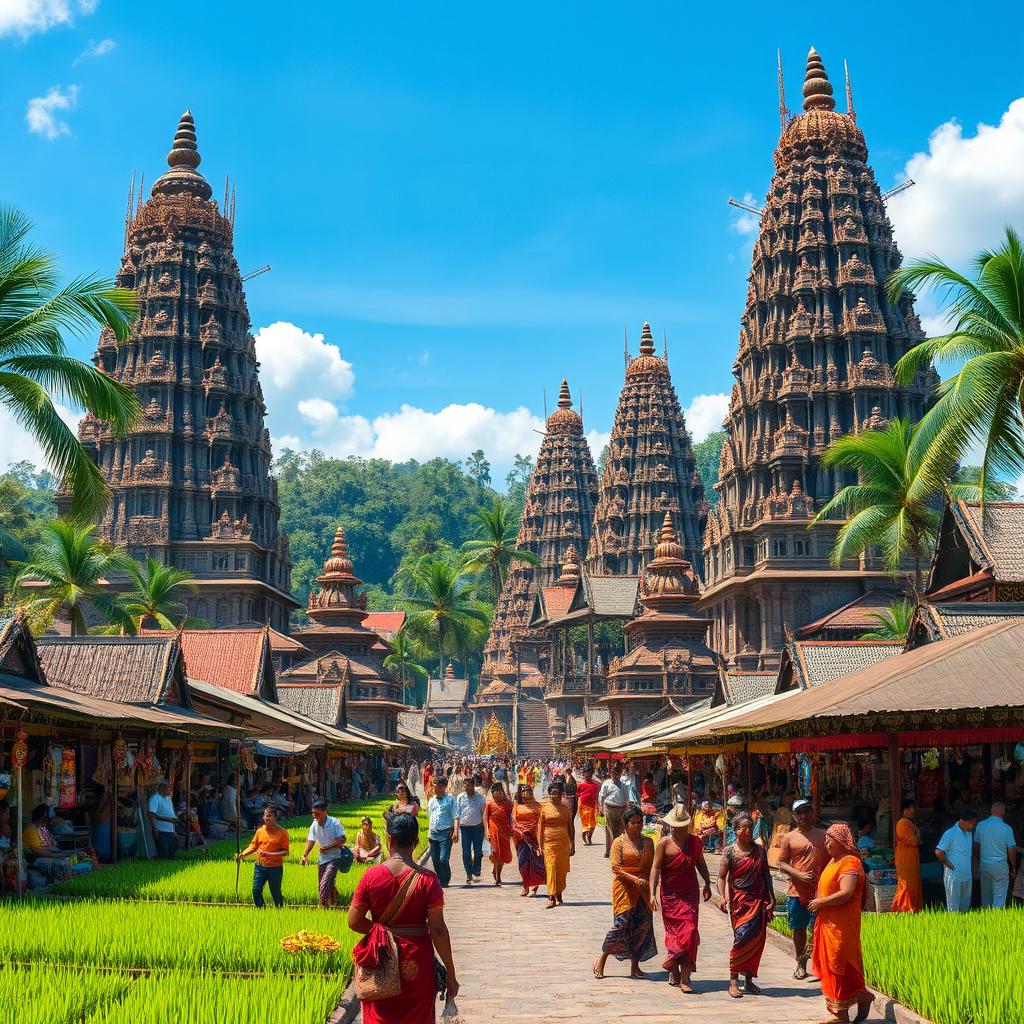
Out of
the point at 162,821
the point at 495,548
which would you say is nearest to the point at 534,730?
the point at 495,548

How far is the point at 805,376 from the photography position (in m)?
66.1

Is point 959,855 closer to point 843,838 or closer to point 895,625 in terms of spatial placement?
point 843,838

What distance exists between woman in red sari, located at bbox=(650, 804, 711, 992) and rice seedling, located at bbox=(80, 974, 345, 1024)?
340 cm

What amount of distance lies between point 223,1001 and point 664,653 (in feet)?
206

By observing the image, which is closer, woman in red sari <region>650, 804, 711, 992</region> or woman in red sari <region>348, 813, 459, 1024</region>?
woman in red sari <region>348, 813, 459, 1024</region>

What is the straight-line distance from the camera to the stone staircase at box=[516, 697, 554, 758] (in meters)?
98.8

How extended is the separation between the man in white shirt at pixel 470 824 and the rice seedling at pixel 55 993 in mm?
10419

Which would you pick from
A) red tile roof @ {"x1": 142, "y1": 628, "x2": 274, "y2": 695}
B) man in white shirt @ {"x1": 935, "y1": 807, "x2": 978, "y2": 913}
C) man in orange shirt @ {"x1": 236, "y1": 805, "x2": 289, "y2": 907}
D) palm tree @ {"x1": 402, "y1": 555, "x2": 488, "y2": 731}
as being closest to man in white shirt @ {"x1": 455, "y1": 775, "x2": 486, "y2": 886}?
man in orange shirt @ {"x1": 236, "y1": 805, "x2": 289, "y2": 907}

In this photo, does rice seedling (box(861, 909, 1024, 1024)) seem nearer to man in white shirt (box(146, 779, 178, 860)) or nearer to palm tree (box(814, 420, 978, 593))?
man in white shirt (box(146, 779, 178, 860))

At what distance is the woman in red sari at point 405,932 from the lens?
25.6ft

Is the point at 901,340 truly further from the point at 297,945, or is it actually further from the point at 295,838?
the point at 297,945

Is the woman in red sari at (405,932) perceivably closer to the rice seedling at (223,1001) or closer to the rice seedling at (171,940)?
the rice seedling at (223,1001)

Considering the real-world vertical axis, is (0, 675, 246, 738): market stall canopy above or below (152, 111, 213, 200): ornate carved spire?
below

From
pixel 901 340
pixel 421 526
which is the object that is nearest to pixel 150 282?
pixel 901 340
